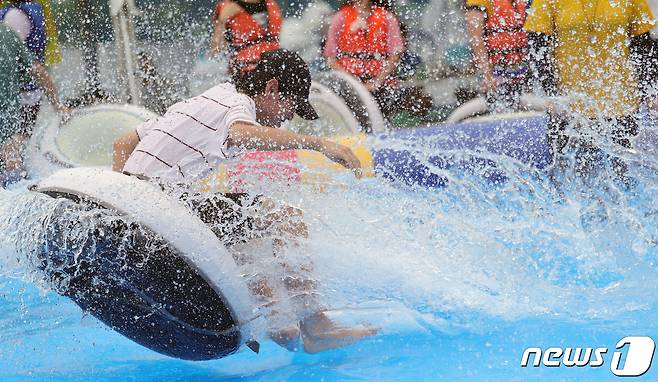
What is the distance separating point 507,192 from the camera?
4.19m

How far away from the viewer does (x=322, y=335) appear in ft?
9.61

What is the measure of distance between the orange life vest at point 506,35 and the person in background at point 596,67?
1.19 meters

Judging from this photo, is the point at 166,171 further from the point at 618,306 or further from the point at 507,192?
the point at 507,192

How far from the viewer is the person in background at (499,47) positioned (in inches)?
209

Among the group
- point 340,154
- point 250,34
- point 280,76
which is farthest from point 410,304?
point 250,34

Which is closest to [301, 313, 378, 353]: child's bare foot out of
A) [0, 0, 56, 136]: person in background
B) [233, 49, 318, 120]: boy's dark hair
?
[233, 49, 318, 120]: boy's dark hair

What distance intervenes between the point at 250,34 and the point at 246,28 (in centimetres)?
5

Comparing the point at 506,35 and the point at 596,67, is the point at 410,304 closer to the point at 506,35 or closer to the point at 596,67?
the point at 596,67

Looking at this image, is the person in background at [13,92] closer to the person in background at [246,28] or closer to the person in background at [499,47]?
the person in background at [246,28]

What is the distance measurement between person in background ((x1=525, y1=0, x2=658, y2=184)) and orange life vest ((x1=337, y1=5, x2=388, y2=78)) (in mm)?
1765

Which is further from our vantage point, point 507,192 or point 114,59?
point 114,59

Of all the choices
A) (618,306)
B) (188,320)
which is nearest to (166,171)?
(188,320)

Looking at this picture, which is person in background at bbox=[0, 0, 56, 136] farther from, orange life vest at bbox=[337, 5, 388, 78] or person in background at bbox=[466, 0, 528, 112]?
person in background at bbox=[466, 0, 528, 112]

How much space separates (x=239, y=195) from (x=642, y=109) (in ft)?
7.45
